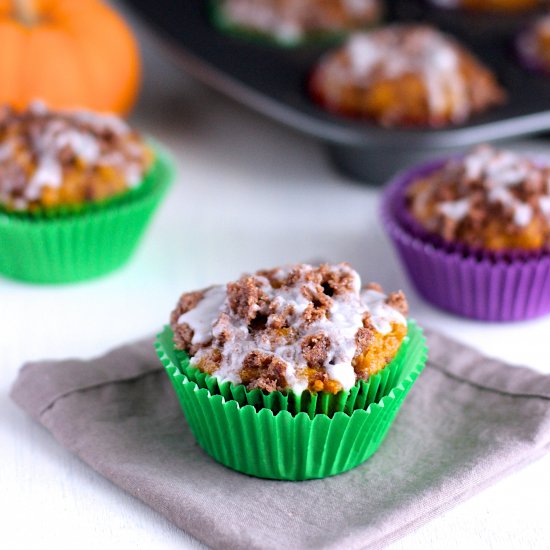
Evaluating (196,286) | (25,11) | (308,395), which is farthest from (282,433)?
(25,11)

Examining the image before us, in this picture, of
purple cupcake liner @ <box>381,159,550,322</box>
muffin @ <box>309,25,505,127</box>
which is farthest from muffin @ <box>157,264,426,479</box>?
muffin @ <box>309,25,505,127</box>

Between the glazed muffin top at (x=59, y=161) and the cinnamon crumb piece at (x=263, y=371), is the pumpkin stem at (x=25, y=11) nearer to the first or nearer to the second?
the glazed muffin top at (x=59, y=161)

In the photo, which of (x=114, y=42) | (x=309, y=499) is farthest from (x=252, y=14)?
(x=309, y=499)

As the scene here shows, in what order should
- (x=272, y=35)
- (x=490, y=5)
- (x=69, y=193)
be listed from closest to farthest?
1. (x=69, y=193)
2. (x=272, y=35)
3. (x=490, y=5)

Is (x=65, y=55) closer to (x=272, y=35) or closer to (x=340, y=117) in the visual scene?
(x=272, y=35)

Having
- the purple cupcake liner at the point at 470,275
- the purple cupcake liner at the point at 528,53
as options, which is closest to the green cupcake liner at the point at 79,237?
the purple cupcake liner at the point at 470,275

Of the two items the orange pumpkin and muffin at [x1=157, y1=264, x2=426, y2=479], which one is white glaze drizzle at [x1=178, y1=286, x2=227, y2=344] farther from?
the orange pumpkin

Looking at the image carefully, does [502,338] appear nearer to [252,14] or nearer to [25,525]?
[25,525]
